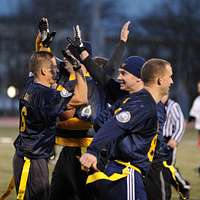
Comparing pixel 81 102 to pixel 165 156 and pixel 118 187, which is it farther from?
pixel 118 187

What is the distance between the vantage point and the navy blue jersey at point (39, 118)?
22.5ft

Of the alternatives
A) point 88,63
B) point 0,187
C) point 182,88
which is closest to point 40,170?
point 88,63

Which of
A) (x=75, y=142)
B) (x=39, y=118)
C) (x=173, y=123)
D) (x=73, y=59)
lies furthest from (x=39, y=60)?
(x=173, y=123)

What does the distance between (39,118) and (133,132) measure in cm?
134

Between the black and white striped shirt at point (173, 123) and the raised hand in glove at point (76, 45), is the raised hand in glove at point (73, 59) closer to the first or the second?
the raised hand in glove at point (76, 45)

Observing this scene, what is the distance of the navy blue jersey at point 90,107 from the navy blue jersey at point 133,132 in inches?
60.0

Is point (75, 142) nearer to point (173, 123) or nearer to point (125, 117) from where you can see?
point (125, 117)

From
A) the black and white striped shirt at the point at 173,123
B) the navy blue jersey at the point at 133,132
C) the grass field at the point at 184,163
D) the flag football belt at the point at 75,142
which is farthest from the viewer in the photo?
the grass field at the point at 184,163

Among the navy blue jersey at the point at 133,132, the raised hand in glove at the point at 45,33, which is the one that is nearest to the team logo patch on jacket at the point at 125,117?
the navy blue jersey at the point at 133,132

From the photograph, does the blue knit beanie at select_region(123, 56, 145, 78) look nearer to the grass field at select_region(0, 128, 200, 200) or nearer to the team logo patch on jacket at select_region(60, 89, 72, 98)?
the team logo patch on jacket at select_region(60, 89, 72, 98)

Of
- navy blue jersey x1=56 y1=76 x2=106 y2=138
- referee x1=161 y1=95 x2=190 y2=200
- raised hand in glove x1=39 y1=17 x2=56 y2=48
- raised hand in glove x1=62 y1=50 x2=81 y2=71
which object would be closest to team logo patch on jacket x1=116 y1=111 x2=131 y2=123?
raised hand in glove x1=62 y1=50 x2=81 y2=71

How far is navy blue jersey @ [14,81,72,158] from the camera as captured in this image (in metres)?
6.86

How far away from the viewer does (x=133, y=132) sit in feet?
19.1

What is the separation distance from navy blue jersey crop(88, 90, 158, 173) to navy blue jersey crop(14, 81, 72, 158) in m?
1.11
